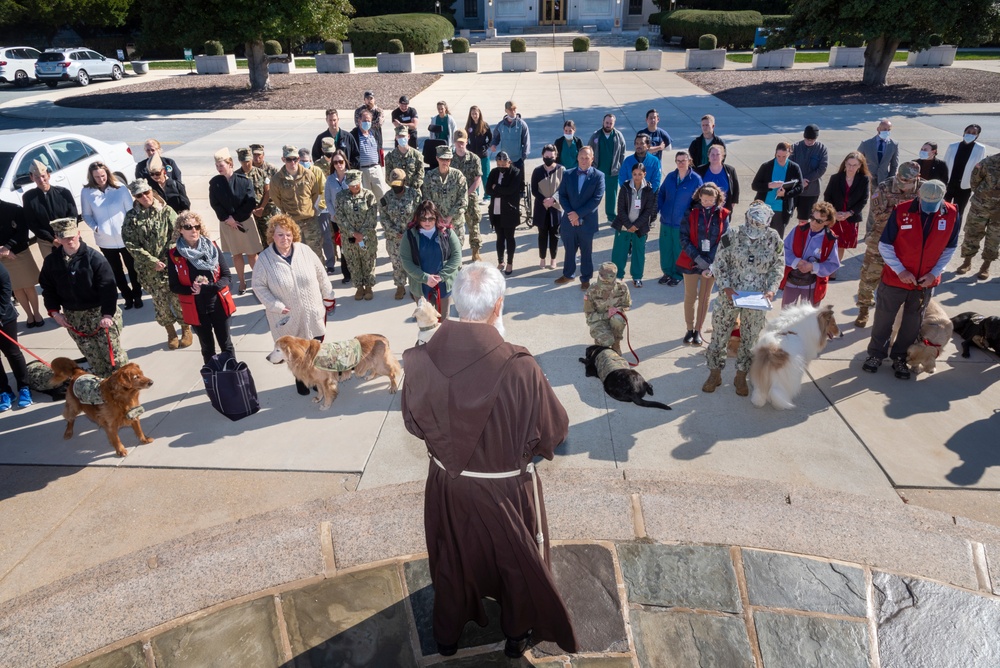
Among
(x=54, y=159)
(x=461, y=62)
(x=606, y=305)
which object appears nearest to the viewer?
(x=606, y=305)

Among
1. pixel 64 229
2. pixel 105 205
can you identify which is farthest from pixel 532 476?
pixel 105 205

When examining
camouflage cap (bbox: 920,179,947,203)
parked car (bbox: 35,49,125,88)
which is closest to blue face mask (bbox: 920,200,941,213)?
camouflage cap (bbox: 920,179,947,203)

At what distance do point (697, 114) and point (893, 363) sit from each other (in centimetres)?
1648

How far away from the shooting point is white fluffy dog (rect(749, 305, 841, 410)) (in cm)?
597

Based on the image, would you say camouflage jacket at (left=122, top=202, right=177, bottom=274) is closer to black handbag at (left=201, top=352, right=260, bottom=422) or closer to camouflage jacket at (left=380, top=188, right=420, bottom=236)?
black handbag at (left=201, top=352, right=260, bottom=422)

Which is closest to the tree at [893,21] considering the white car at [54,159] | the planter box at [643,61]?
the planter box at [643,61]

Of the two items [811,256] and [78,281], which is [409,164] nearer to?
[78,281]

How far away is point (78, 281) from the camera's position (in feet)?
20.4

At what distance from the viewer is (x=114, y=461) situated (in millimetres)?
5820

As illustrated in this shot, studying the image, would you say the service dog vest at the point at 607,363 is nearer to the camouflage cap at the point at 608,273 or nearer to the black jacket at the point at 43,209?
the camouflage cap at the point at 608,273

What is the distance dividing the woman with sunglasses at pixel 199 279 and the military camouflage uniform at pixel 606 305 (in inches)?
147

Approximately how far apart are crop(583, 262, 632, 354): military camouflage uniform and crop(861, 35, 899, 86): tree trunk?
23.8 meters

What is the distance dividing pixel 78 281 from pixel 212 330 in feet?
4.22

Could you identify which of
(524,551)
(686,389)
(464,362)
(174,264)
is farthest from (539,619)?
(174,264)
